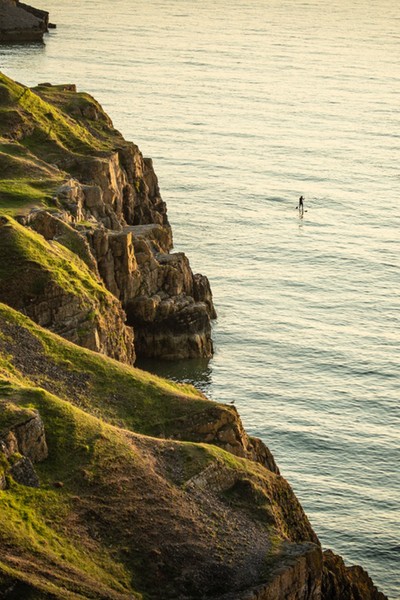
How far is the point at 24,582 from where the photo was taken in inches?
2122

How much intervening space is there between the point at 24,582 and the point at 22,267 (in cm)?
3527

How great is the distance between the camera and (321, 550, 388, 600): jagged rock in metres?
66.5

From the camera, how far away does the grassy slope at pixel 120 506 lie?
2260 inches

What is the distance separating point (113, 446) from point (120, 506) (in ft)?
13.6

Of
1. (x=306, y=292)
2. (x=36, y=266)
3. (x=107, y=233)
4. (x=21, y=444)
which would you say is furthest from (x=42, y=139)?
(x=21, y=444)

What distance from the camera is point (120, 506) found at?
62.1 meters

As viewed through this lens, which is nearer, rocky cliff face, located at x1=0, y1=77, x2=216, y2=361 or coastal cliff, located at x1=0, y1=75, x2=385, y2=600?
coastal cliff, located at x1=0, y1=75, x2=385, y2=600

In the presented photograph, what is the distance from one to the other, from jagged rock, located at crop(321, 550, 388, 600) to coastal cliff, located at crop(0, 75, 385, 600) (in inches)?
5.1

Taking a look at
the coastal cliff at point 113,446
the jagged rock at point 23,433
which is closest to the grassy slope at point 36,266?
the coastal cliff at point 113,446

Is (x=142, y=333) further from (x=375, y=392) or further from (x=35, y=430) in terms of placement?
(x=35, y=430)

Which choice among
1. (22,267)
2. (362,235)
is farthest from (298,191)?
(22,267)

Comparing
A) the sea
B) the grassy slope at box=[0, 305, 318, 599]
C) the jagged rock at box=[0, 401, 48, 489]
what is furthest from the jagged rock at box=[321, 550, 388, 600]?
the jagged rock at box=[0, 401, 48, 489]

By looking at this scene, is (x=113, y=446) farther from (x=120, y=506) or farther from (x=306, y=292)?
(x=306, y=292)

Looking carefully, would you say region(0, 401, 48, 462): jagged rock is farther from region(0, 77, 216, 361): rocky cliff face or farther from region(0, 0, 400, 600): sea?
region(0, 0, 400, 600): sea
